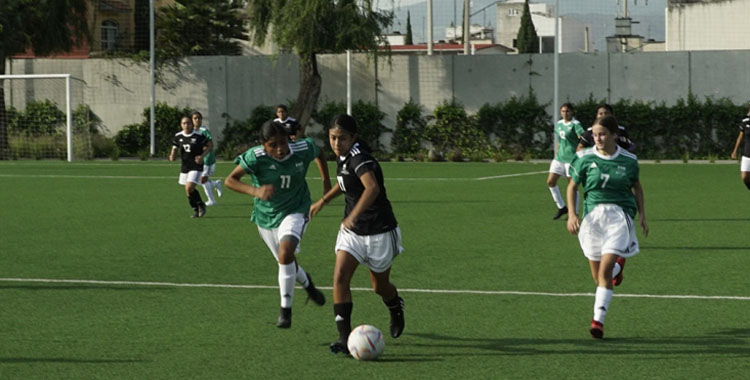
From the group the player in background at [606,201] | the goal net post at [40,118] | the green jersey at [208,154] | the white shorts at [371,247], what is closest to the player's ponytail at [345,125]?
the white shorts at [371,247]

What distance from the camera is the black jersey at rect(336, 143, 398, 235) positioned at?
7750 millimetres

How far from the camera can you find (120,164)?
36844 mm

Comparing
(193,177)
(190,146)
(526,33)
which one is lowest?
(193,177)

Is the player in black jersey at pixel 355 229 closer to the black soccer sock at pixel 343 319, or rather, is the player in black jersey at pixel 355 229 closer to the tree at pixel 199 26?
the black soccer sock at pixel 343 319

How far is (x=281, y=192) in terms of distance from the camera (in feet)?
30.3

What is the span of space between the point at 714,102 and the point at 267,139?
31676 millimetres

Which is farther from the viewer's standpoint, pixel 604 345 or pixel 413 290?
pixel 413 290

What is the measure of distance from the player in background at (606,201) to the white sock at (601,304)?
8 centimetres

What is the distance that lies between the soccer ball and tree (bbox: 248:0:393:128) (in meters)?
30.6

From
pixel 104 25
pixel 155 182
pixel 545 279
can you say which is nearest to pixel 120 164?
pixel 155 182

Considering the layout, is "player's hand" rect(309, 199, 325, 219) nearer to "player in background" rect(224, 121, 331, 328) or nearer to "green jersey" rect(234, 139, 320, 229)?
"player in background" rect(224, 121, 331, 328)

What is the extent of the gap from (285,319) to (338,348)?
1.11 metres

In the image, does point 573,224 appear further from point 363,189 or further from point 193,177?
point 193,177

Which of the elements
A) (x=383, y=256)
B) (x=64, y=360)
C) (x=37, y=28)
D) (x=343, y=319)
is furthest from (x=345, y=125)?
(x=37, y=28)
